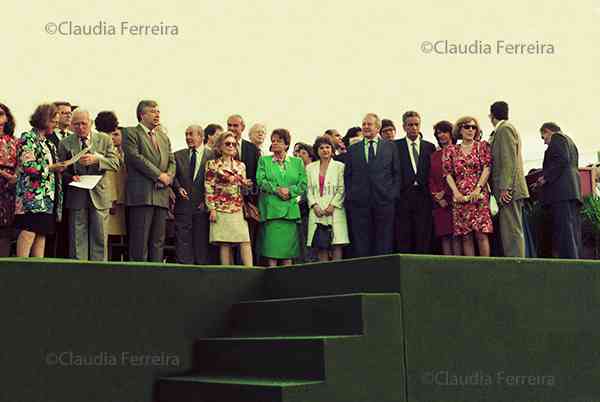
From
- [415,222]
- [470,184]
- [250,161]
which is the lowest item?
[415,222]

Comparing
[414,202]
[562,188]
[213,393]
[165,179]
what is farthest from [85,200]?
[562,188]

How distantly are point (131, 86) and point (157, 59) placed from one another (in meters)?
0.40

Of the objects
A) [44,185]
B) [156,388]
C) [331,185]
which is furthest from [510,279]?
[44,185]

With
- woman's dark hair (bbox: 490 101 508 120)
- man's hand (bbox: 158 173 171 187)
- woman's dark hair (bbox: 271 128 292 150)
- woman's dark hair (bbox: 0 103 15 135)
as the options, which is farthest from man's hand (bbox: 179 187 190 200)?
woman's dark hair (bbox: 490 101 508 120)

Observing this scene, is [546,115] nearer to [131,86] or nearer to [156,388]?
[131,86]

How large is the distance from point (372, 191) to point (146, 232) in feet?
5.41

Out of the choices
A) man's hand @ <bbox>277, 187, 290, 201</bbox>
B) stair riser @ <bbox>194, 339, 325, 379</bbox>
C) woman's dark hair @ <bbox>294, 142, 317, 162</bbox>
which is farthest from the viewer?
woman's dark hair @ <bbox>294, 142, 317, 162</bbox>

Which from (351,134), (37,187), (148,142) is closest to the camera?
(37,187)

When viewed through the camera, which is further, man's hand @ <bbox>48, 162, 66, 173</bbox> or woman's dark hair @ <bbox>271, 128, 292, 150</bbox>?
woman's dark hair @ <bbox>271, 128, 292, 150</bbox>

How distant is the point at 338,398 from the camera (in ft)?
14.4

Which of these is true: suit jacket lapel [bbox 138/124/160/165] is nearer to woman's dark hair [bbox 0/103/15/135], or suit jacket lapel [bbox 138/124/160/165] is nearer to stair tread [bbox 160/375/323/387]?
woman's dark hair [bbox 0/103/15/135]

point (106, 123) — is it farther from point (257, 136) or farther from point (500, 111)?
point (500, 111)

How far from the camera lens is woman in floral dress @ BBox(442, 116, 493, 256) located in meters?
6.77

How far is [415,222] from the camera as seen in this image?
23.5ft
